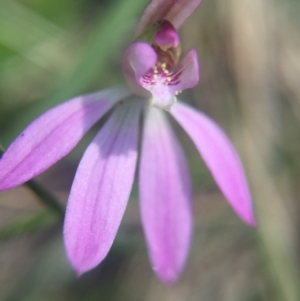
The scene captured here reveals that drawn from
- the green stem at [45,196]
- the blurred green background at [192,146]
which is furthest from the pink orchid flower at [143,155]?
the blurred green background at [192,146]

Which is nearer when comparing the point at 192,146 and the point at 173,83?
the point at 173,83

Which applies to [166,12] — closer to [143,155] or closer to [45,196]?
[143,155]

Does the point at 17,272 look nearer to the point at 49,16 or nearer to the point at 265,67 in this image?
the point at 49,16

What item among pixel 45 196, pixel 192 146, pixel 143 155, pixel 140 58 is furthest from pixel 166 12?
pixel 192 146

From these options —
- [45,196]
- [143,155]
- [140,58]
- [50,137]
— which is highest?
[140,58]

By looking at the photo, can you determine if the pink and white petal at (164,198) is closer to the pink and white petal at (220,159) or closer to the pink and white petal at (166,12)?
the pink and white petal at (220,159)

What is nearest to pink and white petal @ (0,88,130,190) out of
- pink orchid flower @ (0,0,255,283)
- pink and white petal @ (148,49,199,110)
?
pink orchid flower @ (0,0,255,283)

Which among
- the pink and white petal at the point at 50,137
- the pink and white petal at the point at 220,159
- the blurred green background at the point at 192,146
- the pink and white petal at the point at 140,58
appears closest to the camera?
the pink and white petal at the point at 50,137
